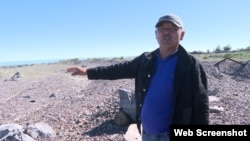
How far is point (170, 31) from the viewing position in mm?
3691

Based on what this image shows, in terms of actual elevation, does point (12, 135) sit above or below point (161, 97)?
below

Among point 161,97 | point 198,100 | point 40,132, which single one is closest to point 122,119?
point 40,132

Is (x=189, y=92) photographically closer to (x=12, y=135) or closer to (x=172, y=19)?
(x=172, y=19)

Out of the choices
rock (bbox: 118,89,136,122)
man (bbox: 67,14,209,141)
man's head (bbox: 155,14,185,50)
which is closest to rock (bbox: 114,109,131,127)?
rock (bbox: 118,89,136,122)

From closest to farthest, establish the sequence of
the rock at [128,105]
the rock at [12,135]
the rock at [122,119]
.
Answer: the rock at [12,135], the rock at [122,119], the rock at [128,105]

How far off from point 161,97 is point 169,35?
60 cm

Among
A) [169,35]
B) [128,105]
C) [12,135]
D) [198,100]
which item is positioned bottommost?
[12,135]

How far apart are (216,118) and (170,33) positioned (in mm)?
6798

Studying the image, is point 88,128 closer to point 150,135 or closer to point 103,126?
point 103,126

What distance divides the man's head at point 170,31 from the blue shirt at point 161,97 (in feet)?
0.35

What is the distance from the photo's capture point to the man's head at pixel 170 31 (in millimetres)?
3674

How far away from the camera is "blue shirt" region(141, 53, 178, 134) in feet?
11.9

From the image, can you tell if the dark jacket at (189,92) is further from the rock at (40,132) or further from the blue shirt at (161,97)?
the rock at (40,132)

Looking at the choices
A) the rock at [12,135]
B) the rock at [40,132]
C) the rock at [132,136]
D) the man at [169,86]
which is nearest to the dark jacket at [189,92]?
the man at [169,86]
